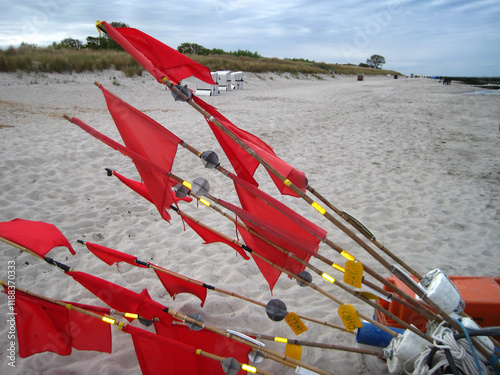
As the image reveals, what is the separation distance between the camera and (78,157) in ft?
18.4

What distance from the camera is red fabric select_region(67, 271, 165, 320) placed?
1.86m

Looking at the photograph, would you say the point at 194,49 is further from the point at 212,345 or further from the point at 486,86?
the point at 212,345

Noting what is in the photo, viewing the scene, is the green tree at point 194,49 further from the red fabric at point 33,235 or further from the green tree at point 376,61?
the green tree at point 376,61

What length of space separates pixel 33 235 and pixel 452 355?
222cm

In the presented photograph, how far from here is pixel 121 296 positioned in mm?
1902

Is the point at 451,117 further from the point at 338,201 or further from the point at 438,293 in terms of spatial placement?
the point at 438,293

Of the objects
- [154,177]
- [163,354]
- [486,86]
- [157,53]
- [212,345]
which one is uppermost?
[486,86]

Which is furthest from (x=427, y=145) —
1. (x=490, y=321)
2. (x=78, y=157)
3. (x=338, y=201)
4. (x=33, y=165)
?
(x=33, y=165)

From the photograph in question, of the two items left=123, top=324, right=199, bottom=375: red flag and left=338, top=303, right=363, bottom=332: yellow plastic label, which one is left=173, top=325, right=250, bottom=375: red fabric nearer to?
left=123, top=324, right=199, bottom=375: red flag

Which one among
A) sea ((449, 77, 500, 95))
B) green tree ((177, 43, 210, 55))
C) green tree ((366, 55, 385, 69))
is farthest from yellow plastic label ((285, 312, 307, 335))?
green tree ((366, 55, 385, 69))

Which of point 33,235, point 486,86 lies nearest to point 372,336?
point 33,235

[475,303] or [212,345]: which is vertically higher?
[475,303]

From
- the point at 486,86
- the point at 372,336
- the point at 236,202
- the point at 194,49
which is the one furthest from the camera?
the point at 194,49

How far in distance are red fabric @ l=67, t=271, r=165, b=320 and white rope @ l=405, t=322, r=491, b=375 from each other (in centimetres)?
140
